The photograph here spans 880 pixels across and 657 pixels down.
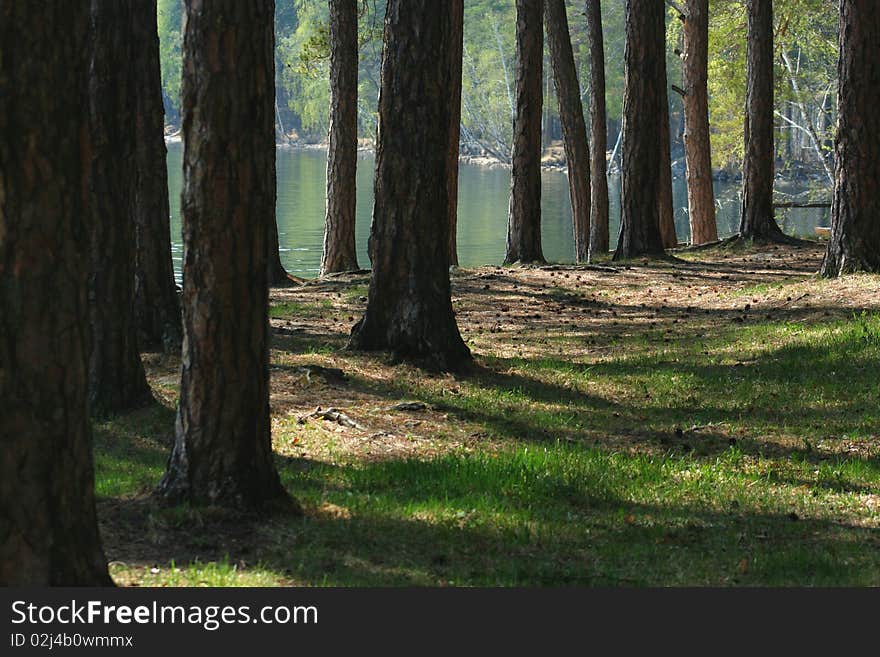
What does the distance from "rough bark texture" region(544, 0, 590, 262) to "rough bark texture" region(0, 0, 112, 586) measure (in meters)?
21.2

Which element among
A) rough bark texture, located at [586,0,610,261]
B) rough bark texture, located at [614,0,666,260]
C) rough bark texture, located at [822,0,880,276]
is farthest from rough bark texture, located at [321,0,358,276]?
rough bark texture, located at [822,0,880,276]

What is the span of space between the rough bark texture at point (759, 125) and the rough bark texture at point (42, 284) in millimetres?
17617

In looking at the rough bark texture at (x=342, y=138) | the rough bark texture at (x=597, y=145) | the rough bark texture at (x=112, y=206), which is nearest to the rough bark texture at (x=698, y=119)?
the rough bark texture at (x=597, y=145)

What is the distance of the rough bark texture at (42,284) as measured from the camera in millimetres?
4355

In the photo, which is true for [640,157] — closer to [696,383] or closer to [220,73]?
[696,383]

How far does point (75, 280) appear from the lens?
4574 millimetres

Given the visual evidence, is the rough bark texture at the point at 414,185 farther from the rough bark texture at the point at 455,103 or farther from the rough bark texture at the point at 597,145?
the rough bark texture at the point at 597,145

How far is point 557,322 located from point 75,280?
1060 cm

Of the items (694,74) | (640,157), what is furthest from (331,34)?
(694,74)

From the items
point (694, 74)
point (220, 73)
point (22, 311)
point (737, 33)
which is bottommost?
point (22, 311)

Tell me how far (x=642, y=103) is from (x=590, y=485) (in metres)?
12.9

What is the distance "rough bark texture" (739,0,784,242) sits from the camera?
67.7ft

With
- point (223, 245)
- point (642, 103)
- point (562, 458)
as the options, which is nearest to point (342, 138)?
point (642, 103)

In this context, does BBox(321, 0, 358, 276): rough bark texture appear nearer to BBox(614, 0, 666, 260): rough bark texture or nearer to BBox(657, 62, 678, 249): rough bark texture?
BBox(614, 0, 666, 260): rough bark texture
